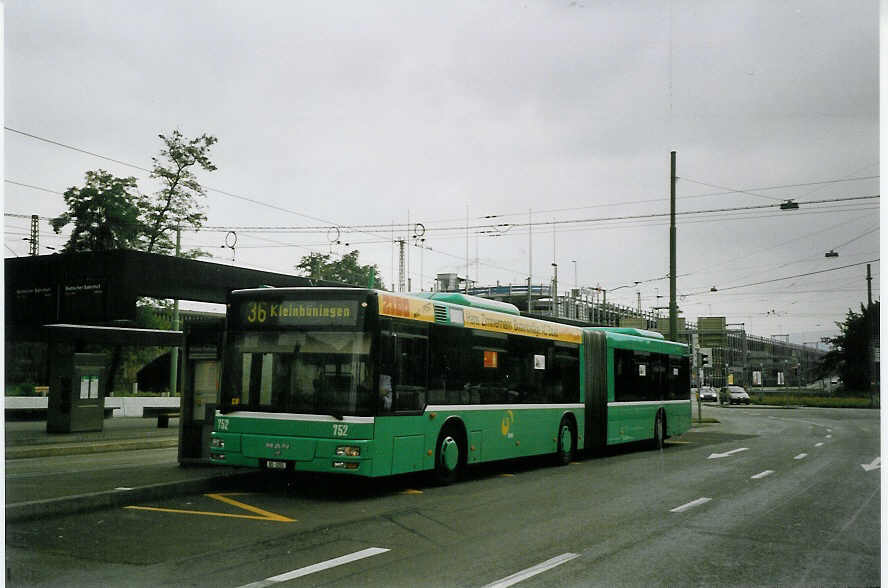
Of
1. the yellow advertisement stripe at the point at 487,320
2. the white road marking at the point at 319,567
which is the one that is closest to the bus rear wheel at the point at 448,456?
the yellow advertisement stripe at the point at 487,320

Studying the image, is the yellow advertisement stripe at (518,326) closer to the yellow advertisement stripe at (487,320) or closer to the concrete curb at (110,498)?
the yellow advertisement stripe at (487,320)

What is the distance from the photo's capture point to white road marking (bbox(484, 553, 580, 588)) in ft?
21.9

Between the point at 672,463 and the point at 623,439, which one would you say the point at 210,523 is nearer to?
the point at 672,463

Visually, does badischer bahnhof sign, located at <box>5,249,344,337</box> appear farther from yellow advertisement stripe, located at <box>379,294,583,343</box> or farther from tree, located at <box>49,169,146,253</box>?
tree, located at <box>49,169,146,253</box>

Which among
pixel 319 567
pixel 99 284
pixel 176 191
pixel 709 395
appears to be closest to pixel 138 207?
pixel 176 191

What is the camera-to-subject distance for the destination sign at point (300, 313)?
39.0 feet

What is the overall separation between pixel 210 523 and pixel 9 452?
1035 cm

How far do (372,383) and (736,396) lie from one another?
198 ft

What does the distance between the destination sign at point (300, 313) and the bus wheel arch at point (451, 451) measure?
2.61m

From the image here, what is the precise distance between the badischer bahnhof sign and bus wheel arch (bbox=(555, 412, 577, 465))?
5.80m

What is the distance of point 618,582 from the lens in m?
6.81

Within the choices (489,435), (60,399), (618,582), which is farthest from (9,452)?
(618,582)

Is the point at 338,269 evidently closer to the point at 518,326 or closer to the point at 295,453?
the point at 518,326

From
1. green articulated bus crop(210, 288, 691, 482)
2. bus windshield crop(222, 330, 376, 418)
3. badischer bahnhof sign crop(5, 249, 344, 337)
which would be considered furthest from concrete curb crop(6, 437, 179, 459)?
bus windshield crop(222, 330, 376, 418)
